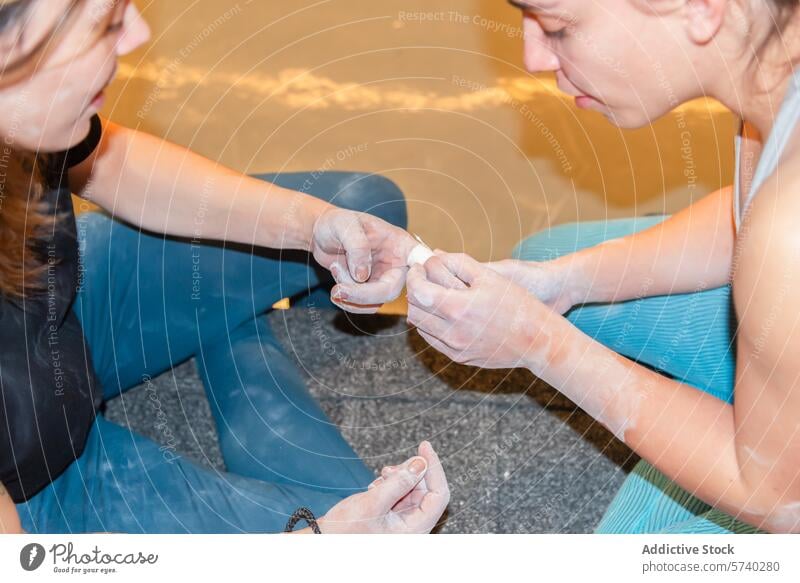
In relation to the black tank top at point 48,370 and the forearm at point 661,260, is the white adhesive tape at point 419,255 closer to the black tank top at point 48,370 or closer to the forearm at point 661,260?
the forearm at point 661,260

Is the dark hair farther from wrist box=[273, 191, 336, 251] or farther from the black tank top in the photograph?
wrist box=[273, 191, 336, 251]

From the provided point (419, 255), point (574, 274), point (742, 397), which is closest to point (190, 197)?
point (419, 255)

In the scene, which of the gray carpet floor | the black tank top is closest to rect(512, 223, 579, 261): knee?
the gray carpet floor

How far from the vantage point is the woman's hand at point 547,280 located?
0.70m

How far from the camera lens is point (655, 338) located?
2.52 ft

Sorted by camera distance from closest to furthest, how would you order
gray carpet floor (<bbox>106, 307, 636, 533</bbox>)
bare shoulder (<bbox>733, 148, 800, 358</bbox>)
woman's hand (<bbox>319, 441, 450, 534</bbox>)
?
bare shoulder (<bbox>733, 148, 800, 358</bbox>) → woman's hand (<bbox>319, 441, 450, 534</bbox>) → gray carpet floor (<bbox>106, 307, 636, 533</bbox>)

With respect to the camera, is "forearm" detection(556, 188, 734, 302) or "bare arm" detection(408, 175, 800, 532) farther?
"forearm" detection(556, 188, 734, 302)

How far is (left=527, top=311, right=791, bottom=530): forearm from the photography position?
1.94 ft

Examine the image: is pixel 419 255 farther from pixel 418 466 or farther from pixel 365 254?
pixel 418 466

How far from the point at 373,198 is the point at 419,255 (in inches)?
5.5

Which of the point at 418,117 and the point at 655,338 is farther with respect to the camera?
the point at 418,117

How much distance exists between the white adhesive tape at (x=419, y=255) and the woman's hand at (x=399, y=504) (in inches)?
4.8

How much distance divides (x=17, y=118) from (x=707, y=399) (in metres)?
0.44
